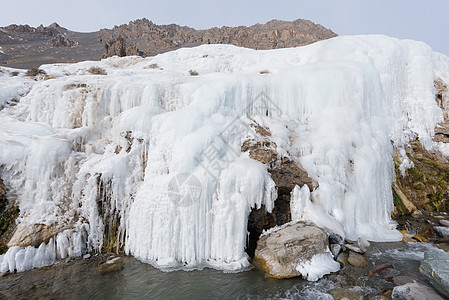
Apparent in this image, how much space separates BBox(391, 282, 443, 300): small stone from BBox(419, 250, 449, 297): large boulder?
161 millimetres

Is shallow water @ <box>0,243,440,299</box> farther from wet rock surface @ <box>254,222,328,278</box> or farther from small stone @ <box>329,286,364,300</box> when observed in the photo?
wet rock surface @ <box>254,222,328,278</box>

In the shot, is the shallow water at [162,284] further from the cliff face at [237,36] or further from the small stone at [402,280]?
the cliff face at [237,36]

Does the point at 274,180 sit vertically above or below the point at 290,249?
above

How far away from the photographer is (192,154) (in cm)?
640

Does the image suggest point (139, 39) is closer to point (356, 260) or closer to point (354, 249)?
point (354, 249)

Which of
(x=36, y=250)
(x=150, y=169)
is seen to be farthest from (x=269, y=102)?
(x=36, y=250)

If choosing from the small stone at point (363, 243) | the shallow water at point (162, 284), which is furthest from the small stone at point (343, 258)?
the small stone at point (363, 243)

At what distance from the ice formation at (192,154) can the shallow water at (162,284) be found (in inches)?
14.7

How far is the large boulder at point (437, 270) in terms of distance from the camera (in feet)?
13.9

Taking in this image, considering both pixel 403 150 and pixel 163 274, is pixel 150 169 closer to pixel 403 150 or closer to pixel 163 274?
pixel 163 274

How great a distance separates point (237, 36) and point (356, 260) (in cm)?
→ 4427

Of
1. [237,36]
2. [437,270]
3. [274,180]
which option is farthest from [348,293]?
[237,36]

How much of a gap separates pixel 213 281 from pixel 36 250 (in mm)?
4367

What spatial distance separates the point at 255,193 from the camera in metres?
6.16
